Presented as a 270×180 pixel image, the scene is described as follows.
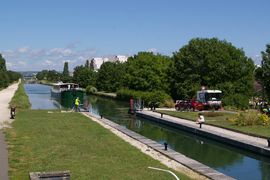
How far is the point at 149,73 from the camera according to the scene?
7131 centimetres

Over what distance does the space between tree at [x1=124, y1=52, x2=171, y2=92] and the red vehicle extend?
62.1 feet

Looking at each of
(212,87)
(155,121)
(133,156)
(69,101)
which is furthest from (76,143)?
(69,101)

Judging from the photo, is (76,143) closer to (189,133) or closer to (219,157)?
(219,157)

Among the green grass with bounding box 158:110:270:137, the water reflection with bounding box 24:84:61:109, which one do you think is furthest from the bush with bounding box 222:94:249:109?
the water reflection with bounding box 24:84:61:109

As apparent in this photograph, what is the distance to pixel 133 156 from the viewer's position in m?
18.7

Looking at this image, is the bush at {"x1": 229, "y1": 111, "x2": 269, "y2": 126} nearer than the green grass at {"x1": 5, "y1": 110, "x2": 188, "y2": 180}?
No

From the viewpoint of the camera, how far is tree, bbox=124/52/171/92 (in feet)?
229

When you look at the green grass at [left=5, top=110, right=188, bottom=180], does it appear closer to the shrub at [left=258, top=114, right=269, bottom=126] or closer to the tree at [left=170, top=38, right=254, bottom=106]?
the shrub at [left=258, top=114, right=269, bottom=126]

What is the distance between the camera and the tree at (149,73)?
6975cm

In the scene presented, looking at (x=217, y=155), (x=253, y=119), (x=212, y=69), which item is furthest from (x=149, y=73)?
(x=217, y=155)

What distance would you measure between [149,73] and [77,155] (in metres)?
53.2

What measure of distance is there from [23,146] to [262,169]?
32.9 ft

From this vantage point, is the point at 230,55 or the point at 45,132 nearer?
the point at 45,132

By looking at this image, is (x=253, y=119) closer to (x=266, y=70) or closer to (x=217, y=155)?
(x=217, y=155)
